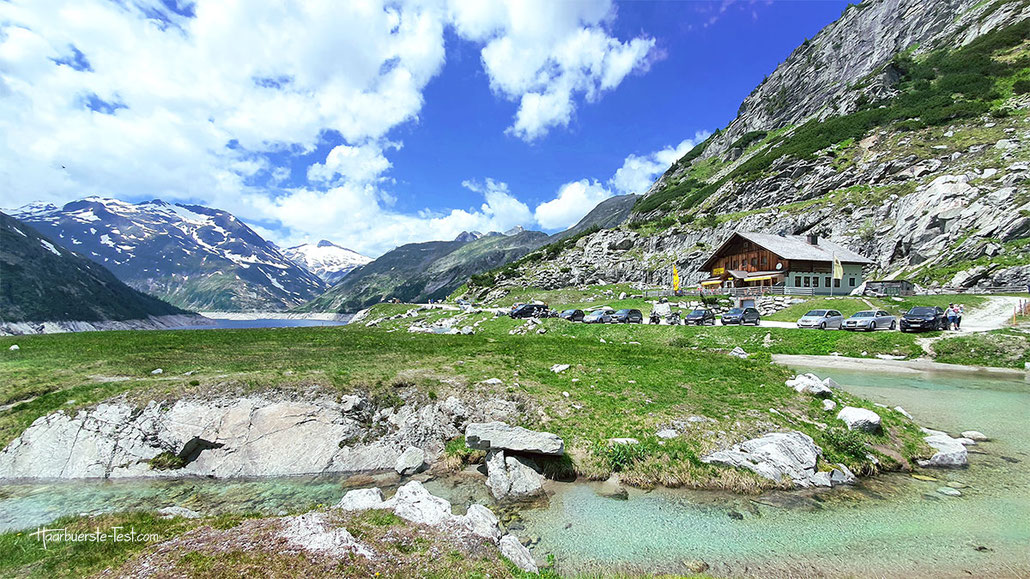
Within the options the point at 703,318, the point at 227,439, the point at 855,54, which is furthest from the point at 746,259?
the point at 855,54

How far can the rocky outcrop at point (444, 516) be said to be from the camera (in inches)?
310

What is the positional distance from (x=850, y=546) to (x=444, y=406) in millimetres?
12954

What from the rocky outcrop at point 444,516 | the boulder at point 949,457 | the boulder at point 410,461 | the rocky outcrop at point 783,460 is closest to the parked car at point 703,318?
the boulder at point 949,457

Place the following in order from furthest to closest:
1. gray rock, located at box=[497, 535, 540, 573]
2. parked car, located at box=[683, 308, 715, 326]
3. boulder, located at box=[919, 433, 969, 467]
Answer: parked car, located at box=[683, 308, 715, 326] < boulder, located at box=[919, 433, 969, 467] < gray rock, located at box=[497, 535, 540, 573]

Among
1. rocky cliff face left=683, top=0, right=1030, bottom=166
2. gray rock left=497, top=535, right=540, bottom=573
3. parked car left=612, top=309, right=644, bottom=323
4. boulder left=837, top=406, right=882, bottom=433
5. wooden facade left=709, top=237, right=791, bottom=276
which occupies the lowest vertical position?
gray rock left=497, top=535, right=540, bottom=573

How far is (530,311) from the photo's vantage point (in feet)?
207

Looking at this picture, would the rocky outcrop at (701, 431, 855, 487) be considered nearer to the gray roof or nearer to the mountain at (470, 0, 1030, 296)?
the mountain at (470, 0, 1030, 296)

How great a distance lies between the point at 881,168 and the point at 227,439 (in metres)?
123

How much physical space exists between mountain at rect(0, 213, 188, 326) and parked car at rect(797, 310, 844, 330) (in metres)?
223

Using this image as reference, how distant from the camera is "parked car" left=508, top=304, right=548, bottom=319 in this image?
204ft

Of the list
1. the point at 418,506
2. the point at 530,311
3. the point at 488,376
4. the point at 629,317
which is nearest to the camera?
the point at 418,506

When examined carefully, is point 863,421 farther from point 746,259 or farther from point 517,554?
point 746,259

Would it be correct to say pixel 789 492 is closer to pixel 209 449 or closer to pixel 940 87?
pixel 209 449

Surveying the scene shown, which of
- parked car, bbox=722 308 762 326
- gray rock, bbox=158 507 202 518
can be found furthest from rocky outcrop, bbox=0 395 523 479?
parked car, bbox=722 308 762 326
